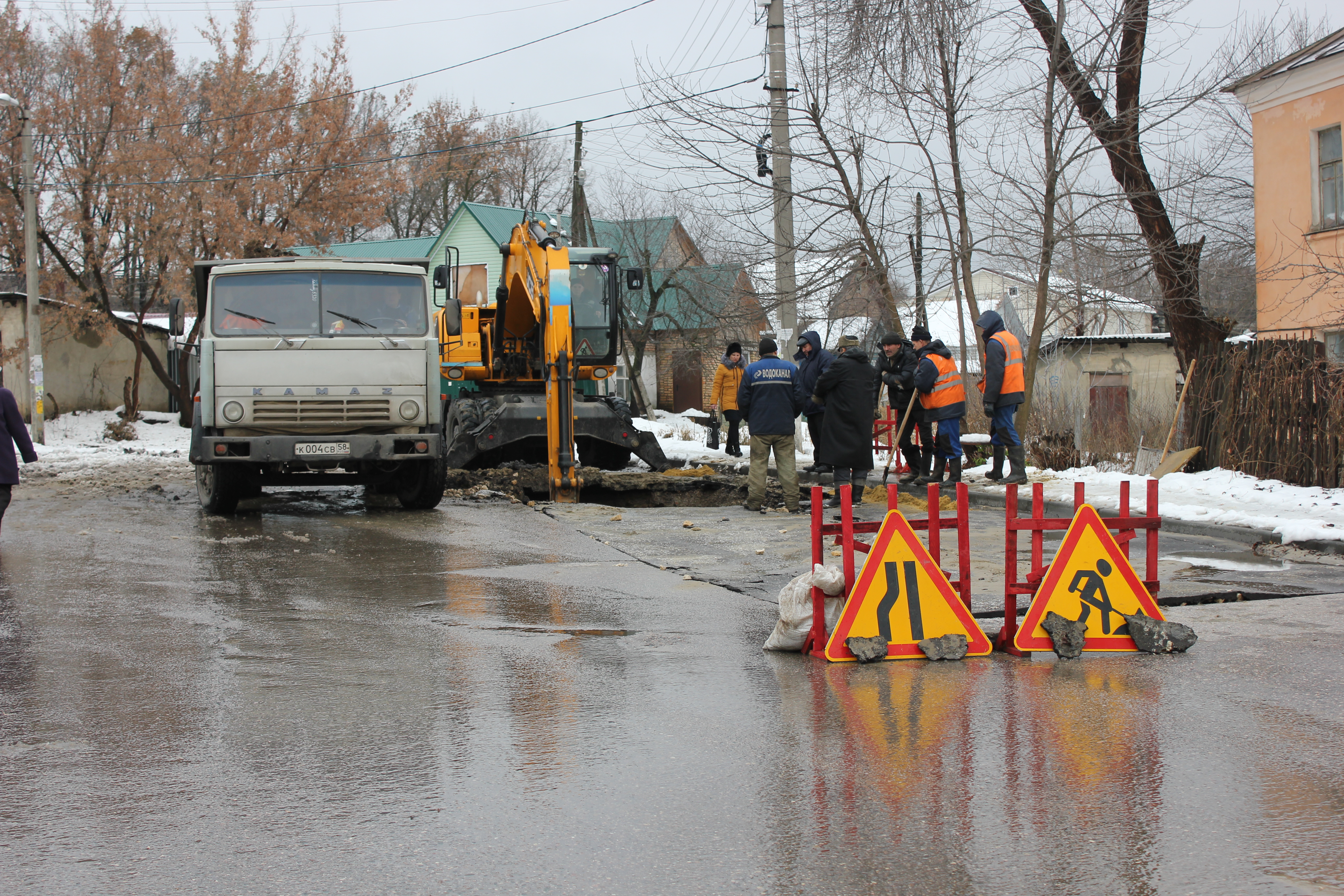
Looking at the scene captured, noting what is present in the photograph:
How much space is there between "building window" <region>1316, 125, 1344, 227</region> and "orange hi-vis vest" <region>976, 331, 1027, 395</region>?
822 cm

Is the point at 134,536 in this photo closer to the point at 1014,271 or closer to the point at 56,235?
the point at 1014,271

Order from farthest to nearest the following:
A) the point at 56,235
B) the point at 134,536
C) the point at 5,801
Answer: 1. the point at 56,235
2. the point at 134,536
3. the point at 5,801

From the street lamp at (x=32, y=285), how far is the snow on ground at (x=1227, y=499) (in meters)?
21.8

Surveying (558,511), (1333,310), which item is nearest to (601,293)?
(558,511)

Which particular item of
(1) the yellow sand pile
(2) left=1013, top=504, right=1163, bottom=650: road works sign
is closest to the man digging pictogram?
(2) left=1013, top=504, right=1163, bottom=650: road works sign

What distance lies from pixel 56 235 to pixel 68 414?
490cm

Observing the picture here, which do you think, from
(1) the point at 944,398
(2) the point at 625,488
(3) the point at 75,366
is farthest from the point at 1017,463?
(3) the point at 75,366

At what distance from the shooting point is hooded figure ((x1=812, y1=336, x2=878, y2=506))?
1292 centimetres

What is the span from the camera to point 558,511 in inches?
527

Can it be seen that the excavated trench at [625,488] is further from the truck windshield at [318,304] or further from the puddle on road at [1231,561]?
the puddle on road at [1231,561]

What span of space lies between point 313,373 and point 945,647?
8108 mm

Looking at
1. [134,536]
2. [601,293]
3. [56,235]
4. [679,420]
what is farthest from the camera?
[679,420]

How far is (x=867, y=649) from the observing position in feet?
20.0

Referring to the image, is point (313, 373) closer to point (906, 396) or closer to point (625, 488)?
point (625, 488)
